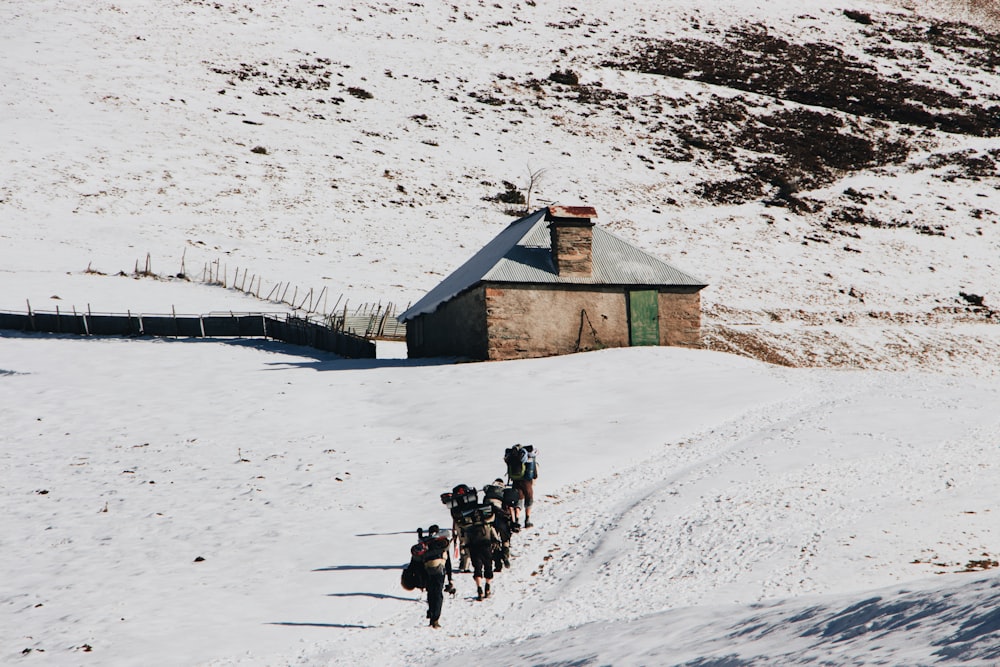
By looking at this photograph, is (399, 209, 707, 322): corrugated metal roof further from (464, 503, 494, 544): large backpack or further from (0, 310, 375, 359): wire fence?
(464, 503, 494, 544): large backpack

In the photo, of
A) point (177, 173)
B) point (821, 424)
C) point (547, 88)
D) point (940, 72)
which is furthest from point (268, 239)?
point (940, 72)

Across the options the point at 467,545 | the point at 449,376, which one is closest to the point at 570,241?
the point at 449,376

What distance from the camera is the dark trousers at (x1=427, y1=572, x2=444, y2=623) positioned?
1076 centimetres

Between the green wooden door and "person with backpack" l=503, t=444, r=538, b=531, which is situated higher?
"person with backpack" l=503, t=444, r=538, b=531

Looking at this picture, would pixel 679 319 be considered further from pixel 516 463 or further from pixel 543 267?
pixel 516 463

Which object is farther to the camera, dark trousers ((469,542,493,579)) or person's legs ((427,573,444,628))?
dark trousers ((469,542,493,579))

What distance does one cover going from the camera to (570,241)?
29859 mm

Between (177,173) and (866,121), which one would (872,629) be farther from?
(866,121)

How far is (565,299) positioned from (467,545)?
18.4 metres

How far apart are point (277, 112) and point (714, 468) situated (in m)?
53.4

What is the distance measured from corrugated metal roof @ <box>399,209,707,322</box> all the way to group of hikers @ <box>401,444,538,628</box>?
15.9m

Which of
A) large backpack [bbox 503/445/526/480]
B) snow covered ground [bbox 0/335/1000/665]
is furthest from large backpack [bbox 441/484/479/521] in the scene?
large backpack [bbox 503/445/526/480]

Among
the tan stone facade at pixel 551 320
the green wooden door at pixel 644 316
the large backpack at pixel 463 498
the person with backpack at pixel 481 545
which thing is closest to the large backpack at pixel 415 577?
the person with backpack at pixel 481 545

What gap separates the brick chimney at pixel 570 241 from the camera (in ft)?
97.6
